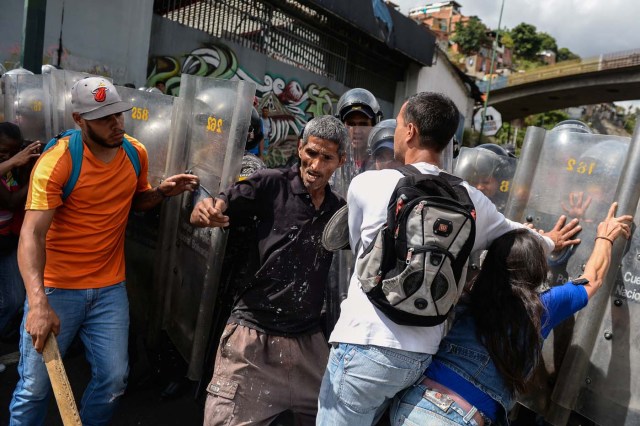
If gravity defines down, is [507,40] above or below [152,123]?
above

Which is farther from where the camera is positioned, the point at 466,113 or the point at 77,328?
the point at 466,113

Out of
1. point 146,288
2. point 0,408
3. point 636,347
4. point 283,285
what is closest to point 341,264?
point 283,285

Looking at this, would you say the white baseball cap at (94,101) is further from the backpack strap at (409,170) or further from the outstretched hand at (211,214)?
the backpack strap at (409,170)

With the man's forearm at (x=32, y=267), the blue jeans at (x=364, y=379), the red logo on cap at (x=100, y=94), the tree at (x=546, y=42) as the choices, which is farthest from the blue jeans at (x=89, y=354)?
the tree at (x=546, y=42)

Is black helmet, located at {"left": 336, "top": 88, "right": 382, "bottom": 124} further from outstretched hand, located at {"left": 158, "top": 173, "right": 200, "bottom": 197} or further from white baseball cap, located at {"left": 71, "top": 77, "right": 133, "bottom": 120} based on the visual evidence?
white baseball cap, located at {"left": 71, "top": 77, "right": 133, "bottom": 120}

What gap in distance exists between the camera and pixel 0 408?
3076mm

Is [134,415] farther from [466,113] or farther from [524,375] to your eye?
[466,113]

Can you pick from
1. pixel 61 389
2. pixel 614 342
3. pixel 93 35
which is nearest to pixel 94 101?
pixel 61 389

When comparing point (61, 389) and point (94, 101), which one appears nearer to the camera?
point (61, 389)

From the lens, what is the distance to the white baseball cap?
7.88ft

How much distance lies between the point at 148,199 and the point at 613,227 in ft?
7.14

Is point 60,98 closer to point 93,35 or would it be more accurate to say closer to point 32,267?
point 32,267

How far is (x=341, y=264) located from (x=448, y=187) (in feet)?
3.47

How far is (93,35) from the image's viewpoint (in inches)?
338
